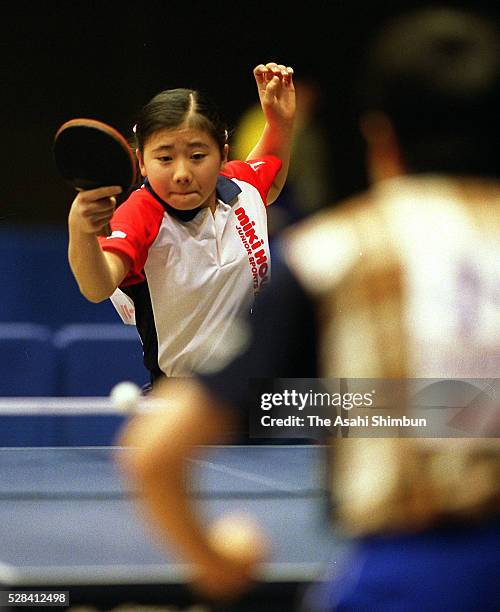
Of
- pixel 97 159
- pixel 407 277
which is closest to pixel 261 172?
pixel 97 159

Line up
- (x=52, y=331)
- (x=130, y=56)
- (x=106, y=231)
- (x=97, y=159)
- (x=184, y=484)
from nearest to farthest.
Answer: (x=184, y=484) < (x=97, y=159) < (x=106, y=231) < (x=130, y=56) < (x=52, y=331)

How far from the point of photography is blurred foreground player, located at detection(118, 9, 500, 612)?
0.96m

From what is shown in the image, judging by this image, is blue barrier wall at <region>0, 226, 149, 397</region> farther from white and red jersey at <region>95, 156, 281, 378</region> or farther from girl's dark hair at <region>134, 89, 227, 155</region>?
girl's dark hair at <region>134, 89, 227, 155</region>

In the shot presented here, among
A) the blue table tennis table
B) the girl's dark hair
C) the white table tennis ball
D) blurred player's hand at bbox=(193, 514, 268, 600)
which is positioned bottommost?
blurred player's hand at bbox=(193, 514, 268, 600)

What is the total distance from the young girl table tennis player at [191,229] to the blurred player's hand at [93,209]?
0.10 meters

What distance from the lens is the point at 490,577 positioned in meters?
0.97

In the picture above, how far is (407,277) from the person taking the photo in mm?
998

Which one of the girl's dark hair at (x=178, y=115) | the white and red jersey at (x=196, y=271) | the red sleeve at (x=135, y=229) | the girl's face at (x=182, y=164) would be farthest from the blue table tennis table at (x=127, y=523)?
the girl's dark hair at (x=178, y=115)

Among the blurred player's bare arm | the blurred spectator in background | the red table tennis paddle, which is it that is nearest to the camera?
the blurred player's bare arm

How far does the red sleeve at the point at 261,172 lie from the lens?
2.28 m

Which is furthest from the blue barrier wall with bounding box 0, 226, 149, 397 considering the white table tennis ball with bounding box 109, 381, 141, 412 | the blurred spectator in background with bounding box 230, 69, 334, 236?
the blurred spectator in background with bounding box 230, 69, 334, 236

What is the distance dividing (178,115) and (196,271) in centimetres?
28

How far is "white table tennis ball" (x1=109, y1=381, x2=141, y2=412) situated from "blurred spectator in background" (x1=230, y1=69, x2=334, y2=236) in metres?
0.39

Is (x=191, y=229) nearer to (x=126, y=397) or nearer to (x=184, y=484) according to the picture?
(x=126, y=397)
